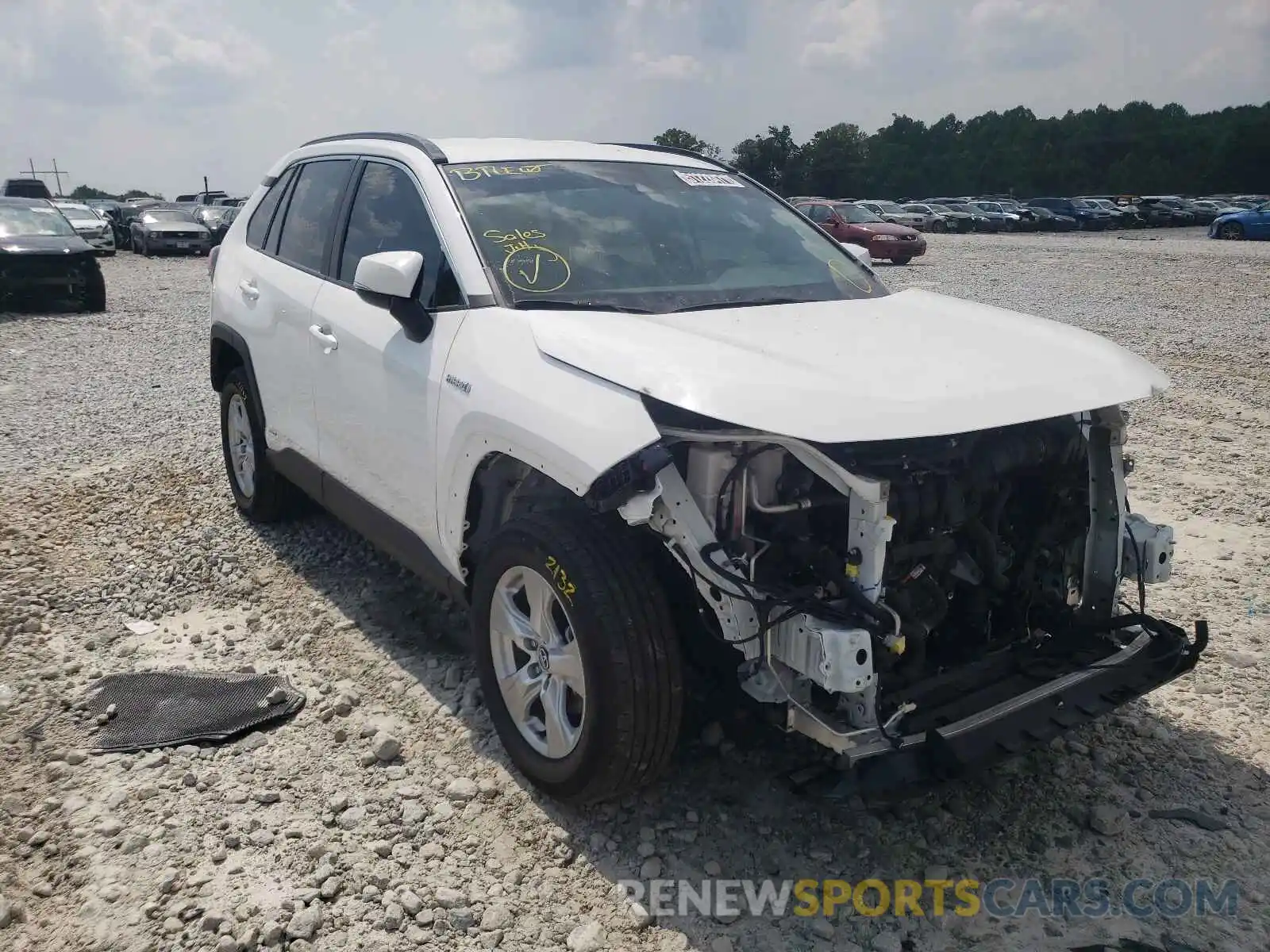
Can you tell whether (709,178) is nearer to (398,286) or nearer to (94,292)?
(398,286)

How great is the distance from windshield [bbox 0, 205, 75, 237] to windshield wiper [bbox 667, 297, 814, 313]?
15.3 meters

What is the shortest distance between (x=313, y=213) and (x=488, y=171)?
1238 millimetres

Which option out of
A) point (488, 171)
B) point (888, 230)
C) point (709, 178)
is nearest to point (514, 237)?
point (488, 171)

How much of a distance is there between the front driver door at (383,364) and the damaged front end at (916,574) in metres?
1.06

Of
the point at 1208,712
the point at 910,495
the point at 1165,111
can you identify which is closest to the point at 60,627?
the point at 910,495

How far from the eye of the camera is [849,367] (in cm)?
283

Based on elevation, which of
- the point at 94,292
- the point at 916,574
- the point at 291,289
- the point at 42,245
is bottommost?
the point at 94,292

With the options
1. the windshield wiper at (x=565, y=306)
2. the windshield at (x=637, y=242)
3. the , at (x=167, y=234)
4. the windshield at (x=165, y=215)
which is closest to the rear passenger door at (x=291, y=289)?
the windshield at (x=637, y=242)

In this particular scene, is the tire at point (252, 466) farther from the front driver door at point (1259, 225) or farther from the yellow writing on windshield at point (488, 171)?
the front driver door at point (1259, 225)

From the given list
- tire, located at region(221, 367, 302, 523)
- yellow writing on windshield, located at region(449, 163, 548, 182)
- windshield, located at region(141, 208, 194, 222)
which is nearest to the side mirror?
yellow writing on windshield, located at region(449, 163, 548, 182)

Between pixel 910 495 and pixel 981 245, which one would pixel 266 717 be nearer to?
pixel 910 495

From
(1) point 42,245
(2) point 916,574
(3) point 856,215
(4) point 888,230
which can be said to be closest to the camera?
(2) point 916,574

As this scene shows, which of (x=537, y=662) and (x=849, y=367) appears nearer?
(x=849, y=367)

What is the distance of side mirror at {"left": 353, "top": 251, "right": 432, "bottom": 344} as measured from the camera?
334 cm
